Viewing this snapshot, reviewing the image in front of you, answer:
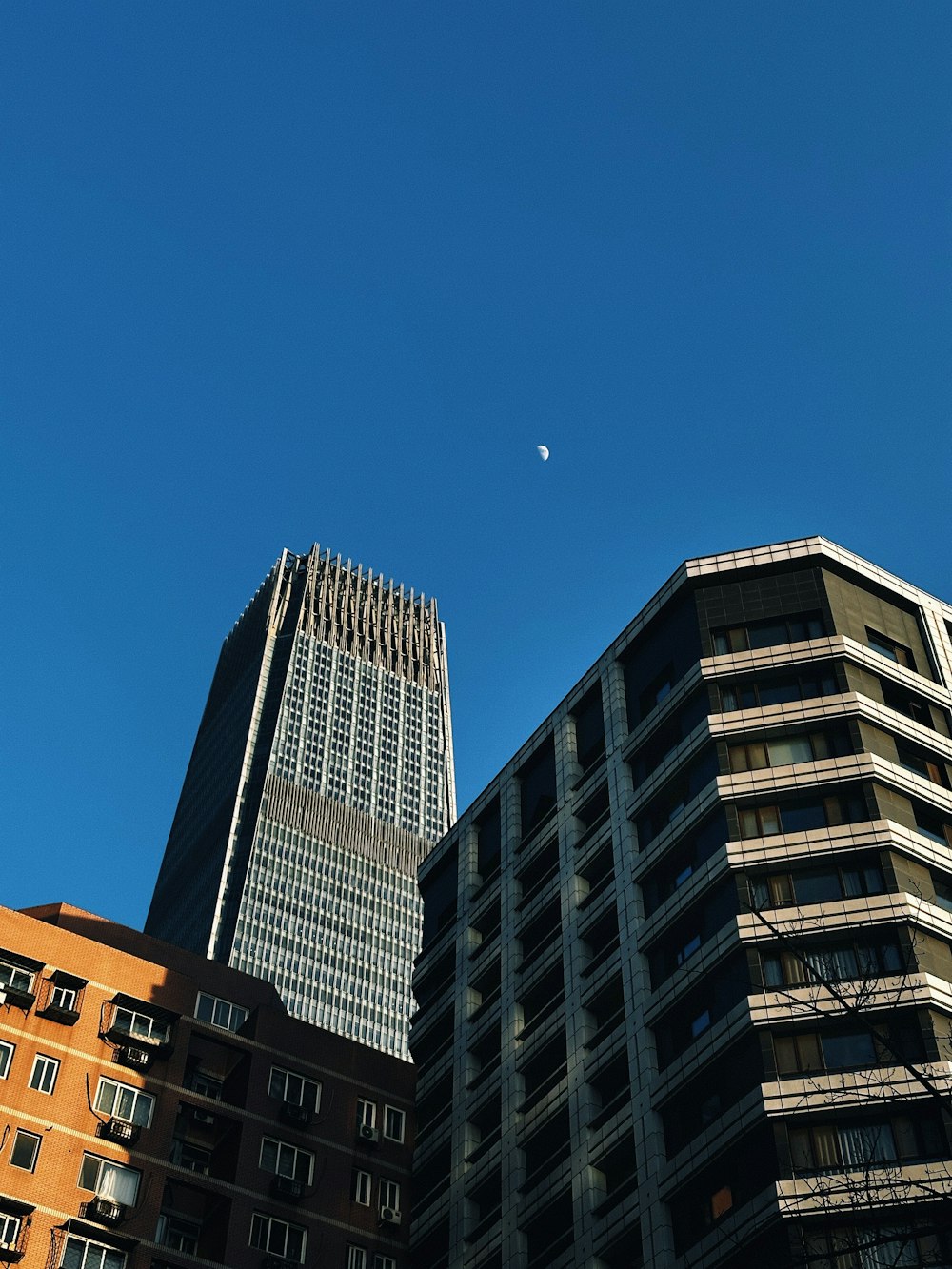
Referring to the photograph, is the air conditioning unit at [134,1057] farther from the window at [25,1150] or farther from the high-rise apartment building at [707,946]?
the high-rise apartment building at [707,946]

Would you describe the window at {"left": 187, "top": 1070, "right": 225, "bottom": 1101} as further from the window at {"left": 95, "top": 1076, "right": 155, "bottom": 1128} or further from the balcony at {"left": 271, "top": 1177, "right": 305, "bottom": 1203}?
the balcony at {"left": 271, "top": 1177, "right": 305, "bottom": 1203}

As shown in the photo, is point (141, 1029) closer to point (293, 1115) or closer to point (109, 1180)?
point (109, 1180)

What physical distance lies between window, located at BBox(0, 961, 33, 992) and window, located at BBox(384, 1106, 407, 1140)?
61.9 ft

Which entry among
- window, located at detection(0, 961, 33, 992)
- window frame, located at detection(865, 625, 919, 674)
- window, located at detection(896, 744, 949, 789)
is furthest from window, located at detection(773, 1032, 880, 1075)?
window, located at detection(0, 961, 33, 992)

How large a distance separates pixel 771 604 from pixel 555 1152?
25.6m

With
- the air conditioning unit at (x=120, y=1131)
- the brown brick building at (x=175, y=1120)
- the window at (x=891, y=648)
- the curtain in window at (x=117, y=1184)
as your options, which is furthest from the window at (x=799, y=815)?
the curtain in window at (x=117, y=1184)

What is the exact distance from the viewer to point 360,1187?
73.4m

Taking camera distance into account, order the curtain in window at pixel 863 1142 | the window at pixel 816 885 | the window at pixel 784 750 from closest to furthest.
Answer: the curtain in window at pixel 863 1142 < the window at pixel 816 885 < the window at pixel 784 750

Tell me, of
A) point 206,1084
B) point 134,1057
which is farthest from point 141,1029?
point 206,1084

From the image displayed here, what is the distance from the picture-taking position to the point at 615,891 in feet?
219

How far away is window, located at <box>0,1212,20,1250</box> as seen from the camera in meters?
61.6

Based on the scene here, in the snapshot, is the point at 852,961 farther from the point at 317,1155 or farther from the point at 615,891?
the point at 317,1155

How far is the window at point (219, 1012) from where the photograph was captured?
75438 millimetres

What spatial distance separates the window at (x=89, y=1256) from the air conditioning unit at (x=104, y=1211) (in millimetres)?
944
